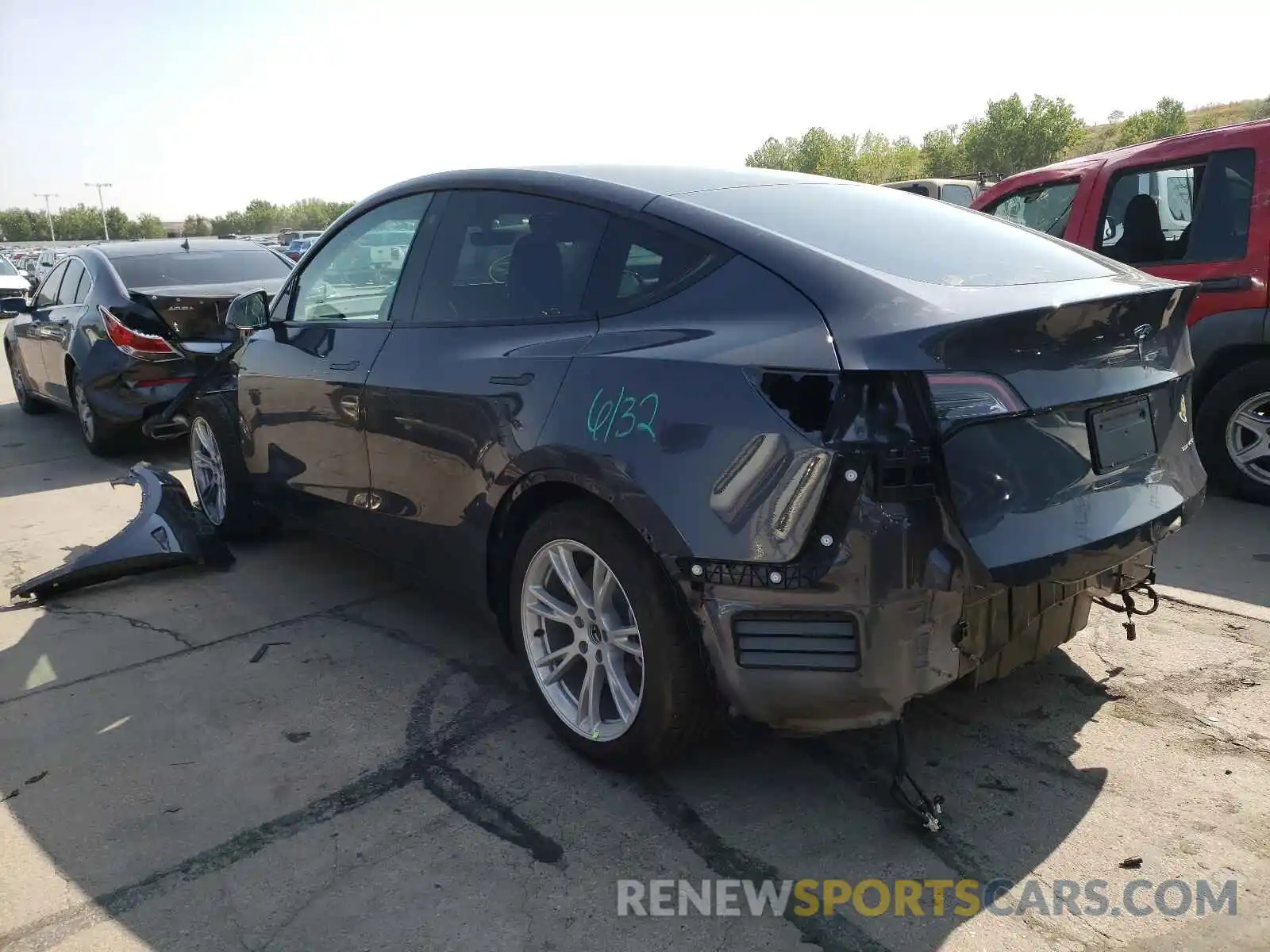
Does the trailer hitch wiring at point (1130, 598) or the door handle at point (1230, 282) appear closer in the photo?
the trailer hitch wiring at point (1130, 598)

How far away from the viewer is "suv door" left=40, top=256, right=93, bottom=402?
830 centimetres

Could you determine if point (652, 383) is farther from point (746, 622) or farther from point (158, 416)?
point (158, 416)

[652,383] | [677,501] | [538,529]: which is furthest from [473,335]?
[677,501]

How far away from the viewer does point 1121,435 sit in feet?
8.80

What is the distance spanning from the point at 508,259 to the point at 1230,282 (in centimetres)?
397

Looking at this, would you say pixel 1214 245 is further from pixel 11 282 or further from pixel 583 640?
pixel 11 282

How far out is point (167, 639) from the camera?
4254 millimetres

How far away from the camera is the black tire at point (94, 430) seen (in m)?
7.93

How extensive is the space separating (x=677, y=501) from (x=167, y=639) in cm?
273

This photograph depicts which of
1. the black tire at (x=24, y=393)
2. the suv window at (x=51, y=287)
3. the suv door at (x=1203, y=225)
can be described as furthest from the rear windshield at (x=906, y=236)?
the black tire at (x=24, y=393)

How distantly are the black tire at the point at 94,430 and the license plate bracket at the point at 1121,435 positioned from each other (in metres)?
7.41

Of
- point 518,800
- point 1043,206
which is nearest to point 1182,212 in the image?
point 1043,206

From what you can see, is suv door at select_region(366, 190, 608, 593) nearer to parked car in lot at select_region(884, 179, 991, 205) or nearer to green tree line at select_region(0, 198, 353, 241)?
parked car in lot at select_region(884, 179, 991, 205)

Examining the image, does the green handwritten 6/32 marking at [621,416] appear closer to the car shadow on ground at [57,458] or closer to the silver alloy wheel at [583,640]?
the silver alloy wheel at [583,640]
